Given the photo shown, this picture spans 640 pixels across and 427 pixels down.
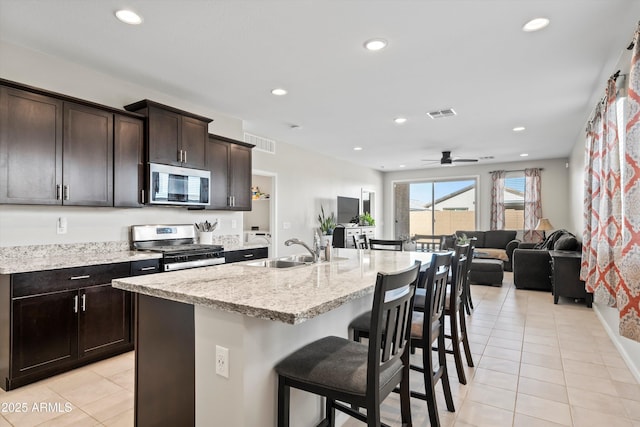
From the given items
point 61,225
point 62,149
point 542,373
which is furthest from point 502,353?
point 62,149

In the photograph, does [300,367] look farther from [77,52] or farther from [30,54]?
[30,54]

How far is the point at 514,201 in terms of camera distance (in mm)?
8758

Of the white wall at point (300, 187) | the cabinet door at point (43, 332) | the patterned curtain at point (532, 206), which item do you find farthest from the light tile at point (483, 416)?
the patterned curtain at point (532, 206)

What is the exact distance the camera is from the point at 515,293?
5715 millimetres

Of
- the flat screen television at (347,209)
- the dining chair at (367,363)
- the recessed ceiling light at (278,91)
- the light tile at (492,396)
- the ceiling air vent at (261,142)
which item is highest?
the recessed ceiling light at (278,91)

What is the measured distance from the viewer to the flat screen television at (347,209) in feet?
26.3

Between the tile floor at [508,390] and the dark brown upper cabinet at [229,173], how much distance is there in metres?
2.10

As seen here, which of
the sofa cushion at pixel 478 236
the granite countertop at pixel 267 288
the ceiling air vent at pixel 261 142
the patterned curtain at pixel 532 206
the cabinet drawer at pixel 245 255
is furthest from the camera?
the sofa cushion at pixel 478 236

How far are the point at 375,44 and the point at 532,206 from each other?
7.39 m

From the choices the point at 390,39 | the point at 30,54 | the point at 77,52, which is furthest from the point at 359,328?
the point at 30,54

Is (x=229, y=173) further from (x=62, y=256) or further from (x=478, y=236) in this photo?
(x=478, y=236)

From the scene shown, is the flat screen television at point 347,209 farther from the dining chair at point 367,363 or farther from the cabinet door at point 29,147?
the dining chair at point 367,363

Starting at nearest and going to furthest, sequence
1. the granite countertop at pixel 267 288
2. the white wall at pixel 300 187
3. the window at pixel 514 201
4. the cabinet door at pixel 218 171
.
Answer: the granite countertop at pixel 267 288
the cabinet door at pixel 218 171
the white wall at pixel 300 187
the window at pixel 514 201

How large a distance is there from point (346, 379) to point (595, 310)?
476 cm
